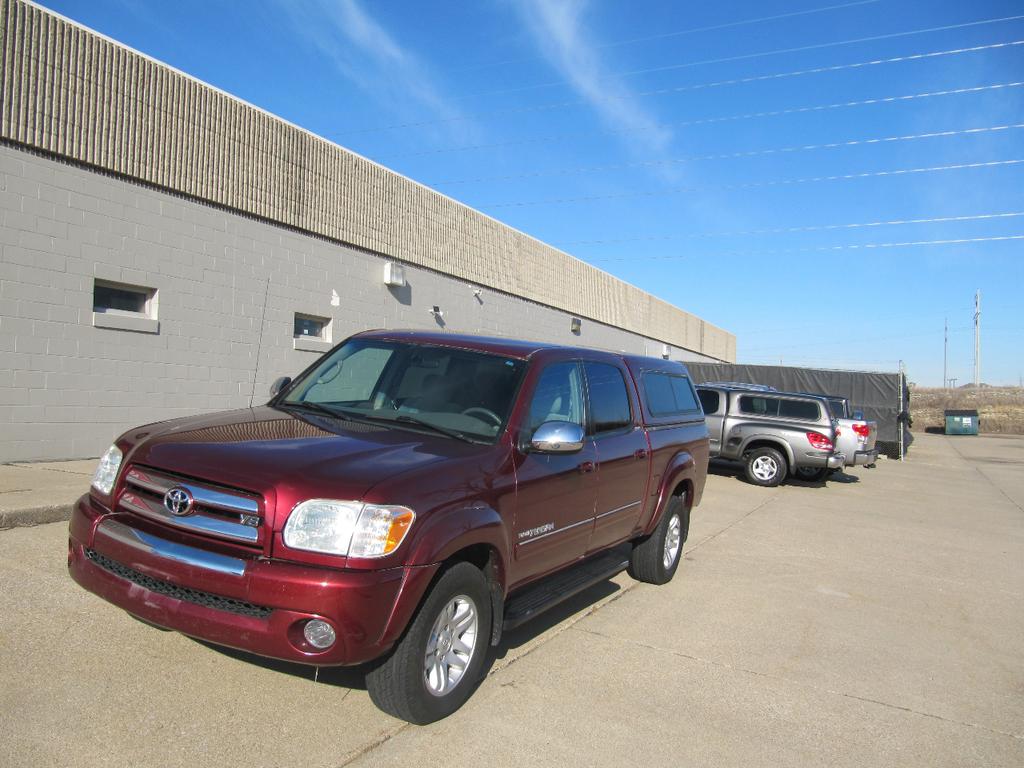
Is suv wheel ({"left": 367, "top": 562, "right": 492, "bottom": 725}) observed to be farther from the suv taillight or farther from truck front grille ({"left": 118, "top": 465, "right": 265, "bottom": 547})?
the suv taillight

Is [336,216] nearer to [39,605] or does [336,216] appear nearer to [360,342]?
[360,342]

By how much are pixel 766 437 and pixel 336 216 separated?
911 centimetres

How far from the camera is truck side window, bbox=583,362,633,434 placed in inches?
208

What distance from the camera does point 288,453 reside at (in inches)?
139

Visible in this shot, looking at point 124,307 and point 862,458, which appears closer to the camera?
point 124,307

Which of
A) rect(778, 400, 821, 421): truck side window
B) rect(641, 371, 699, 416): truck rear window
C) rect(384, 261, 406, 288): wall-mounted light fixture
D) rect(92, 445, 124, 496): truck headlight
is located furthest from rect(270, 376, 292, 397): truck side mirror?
rect(778, 400, 821, 421): truck side window

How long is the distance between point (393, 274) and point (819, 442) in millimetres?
8754

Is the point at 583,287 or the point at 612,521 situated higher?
the point at 583,287

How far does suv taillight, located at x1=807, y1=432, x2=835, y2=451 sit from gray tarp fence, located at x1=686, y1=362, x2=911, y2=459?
423 inches

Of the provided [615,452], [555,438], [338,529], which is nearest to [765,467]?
[615,452]

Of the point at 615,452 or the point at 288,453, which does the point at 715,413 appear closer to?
the point at 615,452

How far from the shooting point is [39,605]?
463 cm

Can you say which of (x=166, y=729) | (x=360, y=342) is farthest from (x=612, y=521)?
(x=166, y=729)

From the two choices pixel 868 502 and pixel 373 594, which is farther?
pixel 868 502
